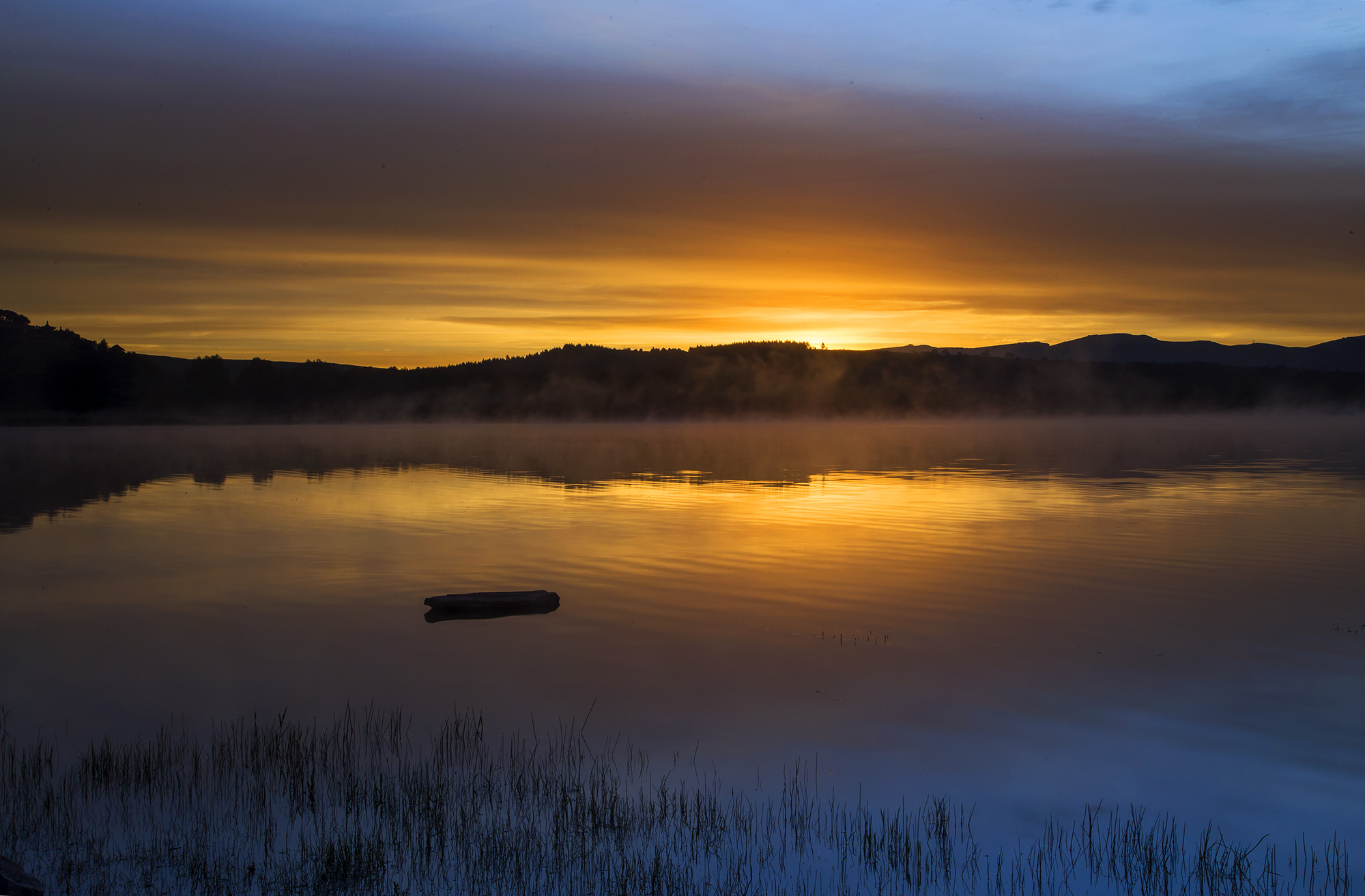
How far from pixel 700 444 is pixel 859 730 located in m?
59.8

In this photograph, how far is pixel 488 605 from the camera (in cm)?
1377

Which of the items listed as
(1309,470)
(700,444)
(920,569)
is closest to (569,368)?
(700,444)

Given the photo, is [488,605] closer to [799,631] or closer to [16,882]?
[799,631]

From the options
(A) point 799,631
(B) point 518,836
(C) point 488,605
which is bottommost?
(B) point 518,836

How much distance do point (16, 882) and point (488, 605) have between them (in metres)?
8.31

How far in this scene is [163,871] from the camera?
6539mm

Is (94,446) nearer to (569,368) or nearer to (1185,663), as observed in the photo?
(1185,663)

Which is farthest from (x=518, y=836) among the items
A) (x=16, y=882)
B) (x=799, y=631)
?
(x=799, y=631)

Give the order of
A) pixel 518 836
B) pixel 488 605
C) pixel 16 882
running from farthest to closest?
pixel 488 605 → pixel 518 836 → pixel 16 882

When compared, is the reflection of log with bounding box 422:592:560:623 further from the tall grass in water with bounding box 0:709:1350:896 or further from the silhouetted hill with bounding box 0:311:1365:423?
the silhouetted hill with bounding box 0:311:1365:423

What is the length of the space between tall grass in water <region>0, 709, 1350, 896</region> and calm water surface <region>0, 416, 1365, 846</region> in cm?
44

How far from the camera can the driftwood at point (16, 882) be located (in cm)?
543

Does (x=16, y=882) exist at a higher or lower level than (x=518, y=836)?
higher

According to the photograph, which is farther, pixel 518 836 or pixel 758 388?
pixel 758 388
